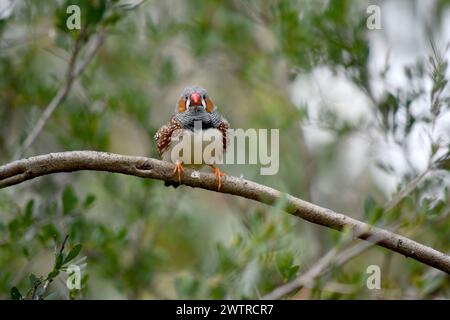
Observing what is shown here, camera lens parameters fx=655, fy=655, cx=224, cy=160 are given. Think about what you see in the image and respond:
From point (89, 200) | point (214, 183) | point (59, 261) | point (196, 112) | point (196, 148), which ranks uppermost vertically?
point (196, 112)

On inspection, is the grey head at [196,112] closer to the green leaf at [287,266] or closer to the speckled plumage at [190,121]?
the speckled plumage at [190,121]

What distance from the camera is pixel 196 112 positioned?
3824mm

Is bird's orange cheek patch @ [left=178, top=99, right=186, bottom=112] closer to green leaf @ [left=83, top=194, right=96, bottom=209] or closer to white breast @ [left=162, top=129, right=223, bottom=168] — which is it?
white breast @ [left=162, top=129, right=223, bottom=168]

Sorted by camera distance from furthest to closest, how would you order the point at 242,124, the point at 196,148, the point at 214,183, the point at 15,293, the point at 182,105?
the point at 242,124 < the point at 182,105 < the point at 196,148 < the point at 214,183 < the point at 15,293

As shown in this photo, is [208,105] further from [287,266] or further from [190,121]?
[287,266]

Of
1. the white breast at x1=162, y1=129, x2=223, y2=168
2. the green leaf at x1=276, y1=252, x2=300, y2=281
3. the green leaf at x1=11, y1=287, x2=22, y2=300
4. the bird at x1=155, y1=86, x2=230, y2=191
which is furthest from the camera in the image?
the bird at x1=155, y1=86, x2=230, y2=191

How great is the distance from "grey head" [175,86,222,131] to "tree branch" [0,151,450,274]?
0.78 metres

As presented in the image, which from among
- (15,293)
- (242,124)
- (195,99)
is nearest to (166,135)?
(195,99)

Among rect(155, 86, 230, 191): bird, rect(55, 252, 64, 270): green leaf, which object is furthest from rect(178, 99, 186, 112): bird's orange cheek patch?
rect(55, 252, 64, 270): green leaf

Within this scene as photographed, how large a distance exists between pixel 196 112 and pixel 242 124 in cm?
303

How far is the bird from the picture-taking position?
144 inches

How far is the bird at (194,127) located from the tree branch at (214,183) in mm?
613
